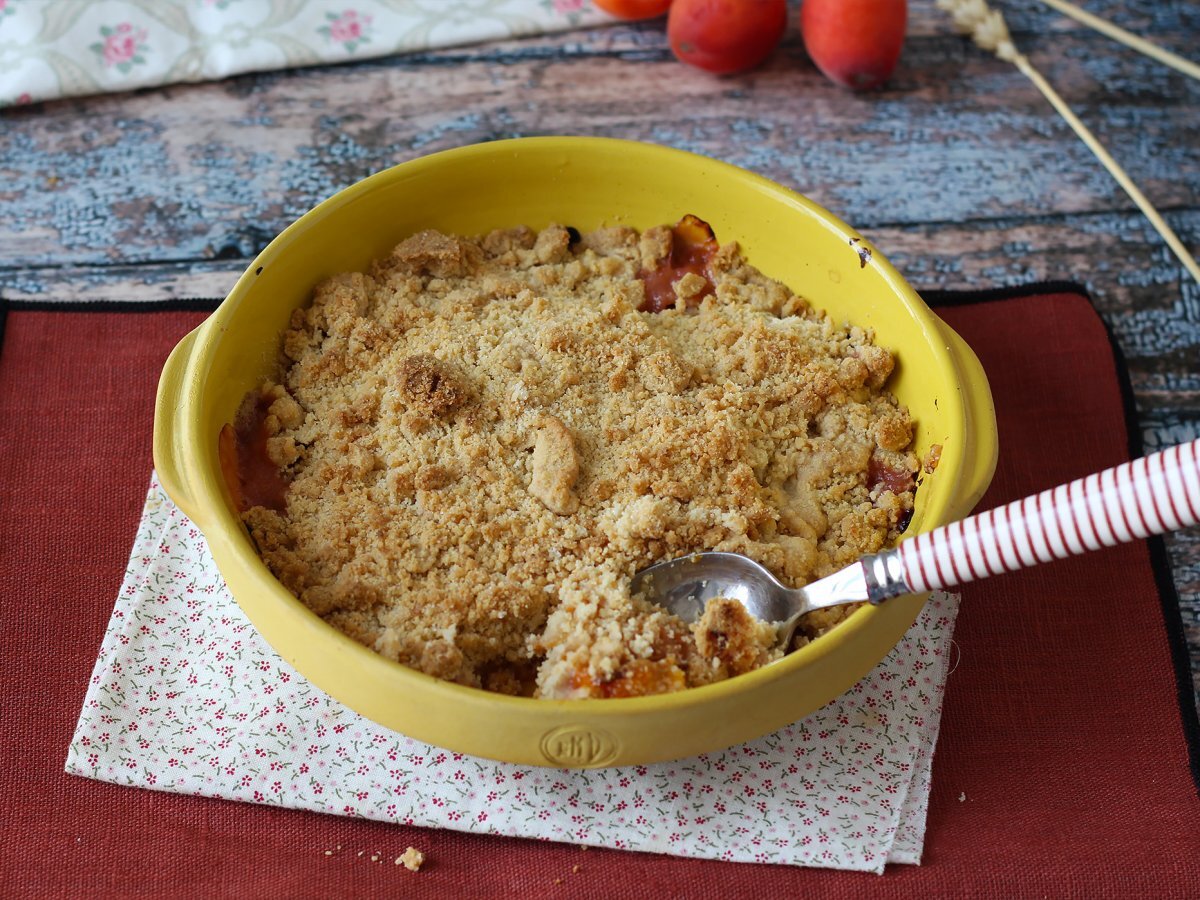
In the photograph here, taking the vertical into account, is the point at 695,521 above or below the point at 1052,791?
above

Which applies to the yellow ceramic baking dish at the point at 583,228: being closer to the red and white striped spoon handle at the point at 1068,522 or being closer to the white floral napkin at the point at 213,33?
the red and white striped spoon handle at the point at 1068,522

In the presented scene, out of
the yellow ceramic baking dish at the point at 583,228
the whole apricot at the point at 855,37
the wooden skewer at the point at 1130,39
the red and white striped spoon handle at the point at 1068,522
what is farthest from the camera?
the wooden skewer at the point at 1130,39

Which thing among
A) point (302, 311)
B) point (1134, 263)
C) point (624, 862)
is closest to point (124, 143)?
point (302, 311)

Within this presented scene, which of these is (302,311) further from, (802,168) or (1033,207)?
(1033,207)

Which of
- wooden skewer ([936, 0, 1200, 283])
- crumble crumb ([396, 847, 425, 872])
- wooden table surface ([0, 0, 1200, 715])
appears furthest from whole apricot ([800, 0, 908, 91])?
crumble crumb ([396, 847, 425, 872])

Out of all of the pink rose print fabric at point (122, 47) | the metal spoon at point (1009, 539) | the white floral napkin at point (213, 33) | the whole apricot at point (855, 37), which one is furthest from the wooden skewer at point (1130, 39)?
the pink rose print fabric at point (122, 47)

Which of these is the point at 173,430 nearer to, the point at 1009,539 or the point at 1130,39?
the point at 1009,539

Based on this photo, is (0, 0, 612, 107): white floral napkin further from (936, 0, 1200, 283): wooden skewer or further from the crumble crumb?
the crumble crumb
